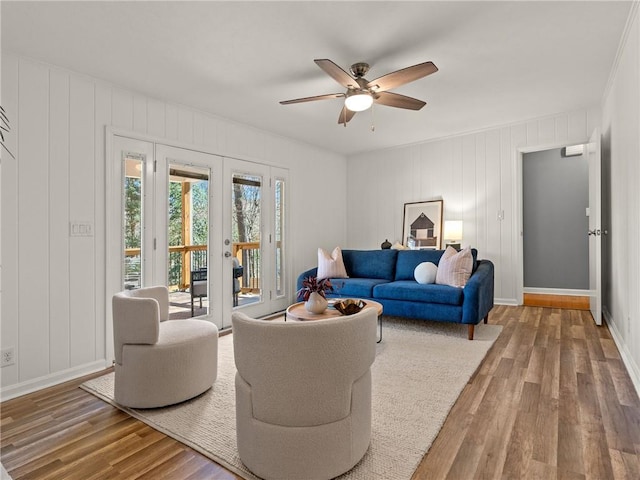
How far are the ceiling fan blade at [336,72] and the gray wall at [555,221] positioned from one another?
4.80 meters

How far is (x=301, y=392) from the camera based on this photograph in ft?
4.88

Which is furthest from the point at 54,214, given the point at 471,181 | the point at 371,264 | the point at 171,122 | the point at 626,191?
the point at 471,181

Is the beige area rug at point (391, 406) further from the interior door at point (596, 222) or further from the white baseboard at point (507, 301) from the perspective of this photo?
the white baseboard at point (507, 301)

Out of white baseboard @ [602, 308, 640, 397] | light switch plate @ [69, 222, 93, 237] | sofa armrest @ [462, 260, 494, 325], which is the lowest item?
white baseboard @ [602, 308, 640, 397]

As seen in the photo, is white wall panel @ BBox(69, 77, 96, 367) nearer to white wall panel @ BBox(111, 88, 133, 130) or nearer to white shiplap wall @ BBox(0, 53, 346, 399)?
white shiplap wall @ BBox(0, 53, 346, 399)

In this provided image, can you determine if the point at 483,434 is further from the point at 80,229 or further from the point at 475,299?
the point at 80,229

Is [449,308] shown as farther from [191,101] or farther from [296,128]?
[191,101]

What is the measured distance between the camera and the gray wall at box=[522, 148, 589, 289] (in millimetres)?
5957

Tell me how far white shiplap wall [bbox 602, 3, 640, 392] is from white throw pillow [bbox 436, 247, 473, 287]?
1277mm

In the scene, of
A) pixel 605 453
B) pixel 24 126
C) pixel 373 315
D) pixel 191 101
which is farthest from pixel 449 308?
pixel 24 126

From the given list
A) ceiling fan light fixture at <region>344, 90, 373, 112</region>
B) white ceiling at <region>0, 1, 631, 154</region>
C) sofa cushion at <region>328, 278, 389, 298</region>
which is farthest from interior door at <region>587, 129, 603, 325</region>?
ceiling fan light fixture at <region>344, 90, 373, 112</region>

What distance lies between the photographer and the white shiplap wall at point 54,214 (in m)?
2.66

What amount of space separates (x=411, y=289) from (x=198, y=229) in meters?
2.44

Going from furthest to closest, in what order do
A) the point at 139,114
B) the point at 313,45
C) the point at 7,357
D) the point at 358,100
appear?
1. the point at 139,114
2. the point at 358,100
3. the point at 313,45
4. the point at 7,357
